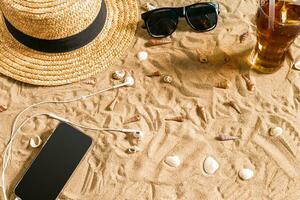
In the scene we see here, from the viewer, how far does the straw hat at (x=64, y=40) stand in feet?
3.32

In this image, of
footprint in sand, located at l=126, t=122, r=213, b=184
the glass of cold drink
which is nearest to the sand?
footprint in sand, located at l=126, t=122, r=213, b=184

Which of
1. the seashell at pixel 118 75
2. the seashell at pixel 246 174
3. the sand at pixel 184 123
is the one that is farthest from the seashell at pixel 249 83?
the seashell at pixel 118 75

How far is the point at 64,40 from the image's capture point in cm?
106

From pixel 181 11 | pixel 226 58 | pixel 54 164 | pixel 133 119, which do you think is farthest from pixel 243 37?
pixel 54 164

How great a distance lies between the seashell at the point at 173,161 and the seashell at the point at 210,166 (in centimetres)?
6

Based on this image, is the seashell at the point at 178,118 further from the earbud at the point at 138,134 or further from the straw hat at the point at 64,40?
the straw hat at the point at 64,40

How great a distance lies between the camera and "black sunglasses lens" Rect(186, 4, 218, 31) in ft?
3.80

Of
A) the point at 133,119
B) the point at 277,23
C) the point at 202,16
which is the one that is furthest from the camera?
the point at 202,16

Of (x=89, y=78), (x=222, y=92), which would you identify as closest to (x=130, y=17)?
(x=89, y=78)

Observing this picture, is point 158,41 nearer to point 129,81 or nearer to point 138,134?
point 129,81

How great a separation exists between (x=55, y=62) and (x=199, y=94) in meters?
0.39

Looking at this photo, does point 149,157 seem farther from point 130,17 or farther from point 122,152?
point 130,17

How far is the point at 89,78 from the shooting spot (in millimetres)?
1123

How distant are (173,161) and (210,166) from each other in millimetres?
89
